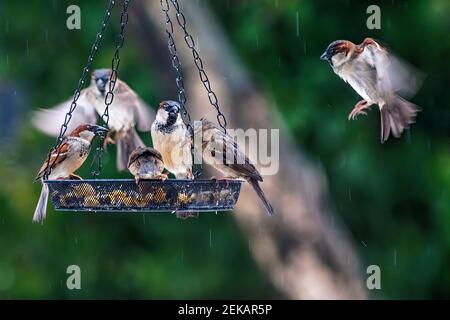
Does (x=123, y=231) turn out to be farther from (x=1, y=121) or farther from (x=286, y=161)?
(x=286, y=161)

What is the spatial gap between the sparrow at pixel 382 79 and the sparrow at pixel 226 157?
638 mm

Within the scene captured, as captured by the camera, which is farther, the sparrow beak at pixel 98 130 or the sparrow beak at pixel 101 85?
the sparrow beak at pixel 101 85

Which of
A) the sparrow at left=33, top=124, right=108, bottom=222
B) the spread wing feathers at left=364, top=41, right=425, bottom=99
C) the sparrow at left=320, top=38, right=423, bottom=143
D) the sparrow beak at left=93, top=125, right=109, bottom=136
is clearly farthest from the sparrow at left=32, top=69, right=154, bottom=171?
the spread wing feathers at left=364, top=41, right=425, bottom=99

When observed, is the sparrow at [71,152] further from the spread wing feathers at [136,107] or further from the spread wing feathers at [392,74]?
the spread wing feathers at [392,74]

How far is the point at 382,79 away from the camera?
5.48m

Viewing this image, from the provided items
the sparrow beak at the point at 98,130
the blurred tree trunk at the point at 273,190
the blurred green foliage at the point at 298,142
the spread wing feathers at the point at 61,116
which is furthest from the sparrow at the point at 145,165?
the blurred green foliage at the point at 298,142

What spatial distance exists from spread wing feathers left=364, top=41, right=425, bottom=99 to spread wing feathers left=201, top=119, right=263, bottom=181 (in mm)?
883

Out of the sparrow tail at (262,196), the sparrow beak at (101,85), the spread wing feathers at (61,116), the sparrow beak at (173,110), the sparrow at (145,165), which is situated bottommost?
the sparrow tail at (262,196)

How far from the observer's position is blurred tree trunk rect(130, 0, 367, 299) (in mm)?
8305

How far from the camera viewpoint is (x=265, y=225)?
8.41m

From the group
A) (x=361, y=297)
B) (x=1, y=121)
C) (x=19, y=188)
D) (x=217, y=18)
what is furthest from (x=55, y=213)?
(x=361, y=297)

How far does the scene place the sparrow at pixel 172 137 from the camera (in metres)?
5.37

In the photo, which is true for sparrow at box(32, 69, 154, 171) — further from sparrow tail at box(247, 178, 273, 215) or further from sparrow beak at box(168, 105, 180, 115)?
sparrow tail at box(247, 178, 273, 215)

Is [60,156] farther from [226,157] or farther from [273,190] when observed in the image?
[273,190]
